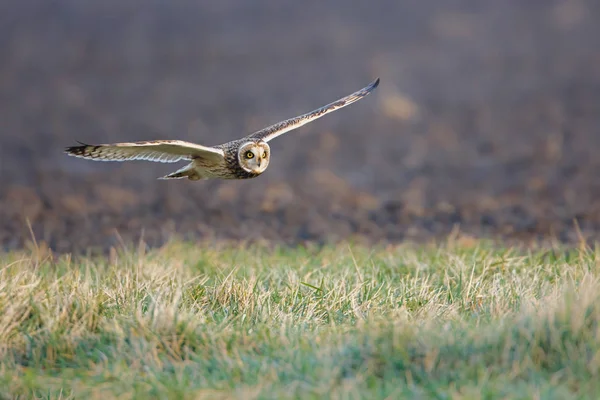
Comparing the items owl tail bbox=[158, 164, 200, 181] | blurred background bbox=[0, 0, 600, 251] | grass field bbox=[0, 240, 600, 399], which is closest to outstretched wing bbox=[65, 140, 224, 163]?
owl tail bbox=[158, 164, 200, 181]

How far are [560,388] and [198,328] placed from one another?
6.22 ft

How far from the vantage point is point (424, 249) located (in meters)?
8.18

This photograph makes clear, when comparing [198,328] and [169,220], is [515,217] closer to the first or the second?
[169,220]

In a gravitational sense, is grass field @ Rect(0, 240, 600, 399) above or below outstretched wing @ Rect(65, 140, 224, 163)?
below

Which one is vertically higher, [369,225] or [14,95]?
[14,95]

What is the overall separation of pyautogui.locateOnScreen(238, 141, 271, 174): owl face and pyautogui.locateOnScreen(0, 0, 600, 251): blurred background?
191 centimetres

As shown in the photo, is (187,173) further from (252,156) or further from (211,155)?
(252,156)

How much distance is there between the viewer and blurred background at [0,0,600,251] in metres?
A: 10.8

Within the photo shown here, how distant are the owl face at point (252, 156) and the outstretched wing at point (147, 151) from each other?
15cm

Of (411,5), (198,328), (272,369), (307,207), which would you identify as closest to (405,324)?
(272,369)

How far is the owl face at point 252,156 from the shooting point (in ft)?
22.7

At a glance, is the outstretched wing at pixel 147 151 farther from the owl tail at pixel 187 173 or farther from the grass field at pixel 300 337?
the grass field at pixel 300 337

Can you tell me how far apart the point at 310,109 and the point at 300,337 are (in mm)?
12275

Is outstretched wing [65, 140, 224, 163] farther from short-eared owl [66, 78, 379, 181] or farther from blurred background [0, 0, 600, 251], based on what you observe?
blurred background [0, 0, 600, 251]
